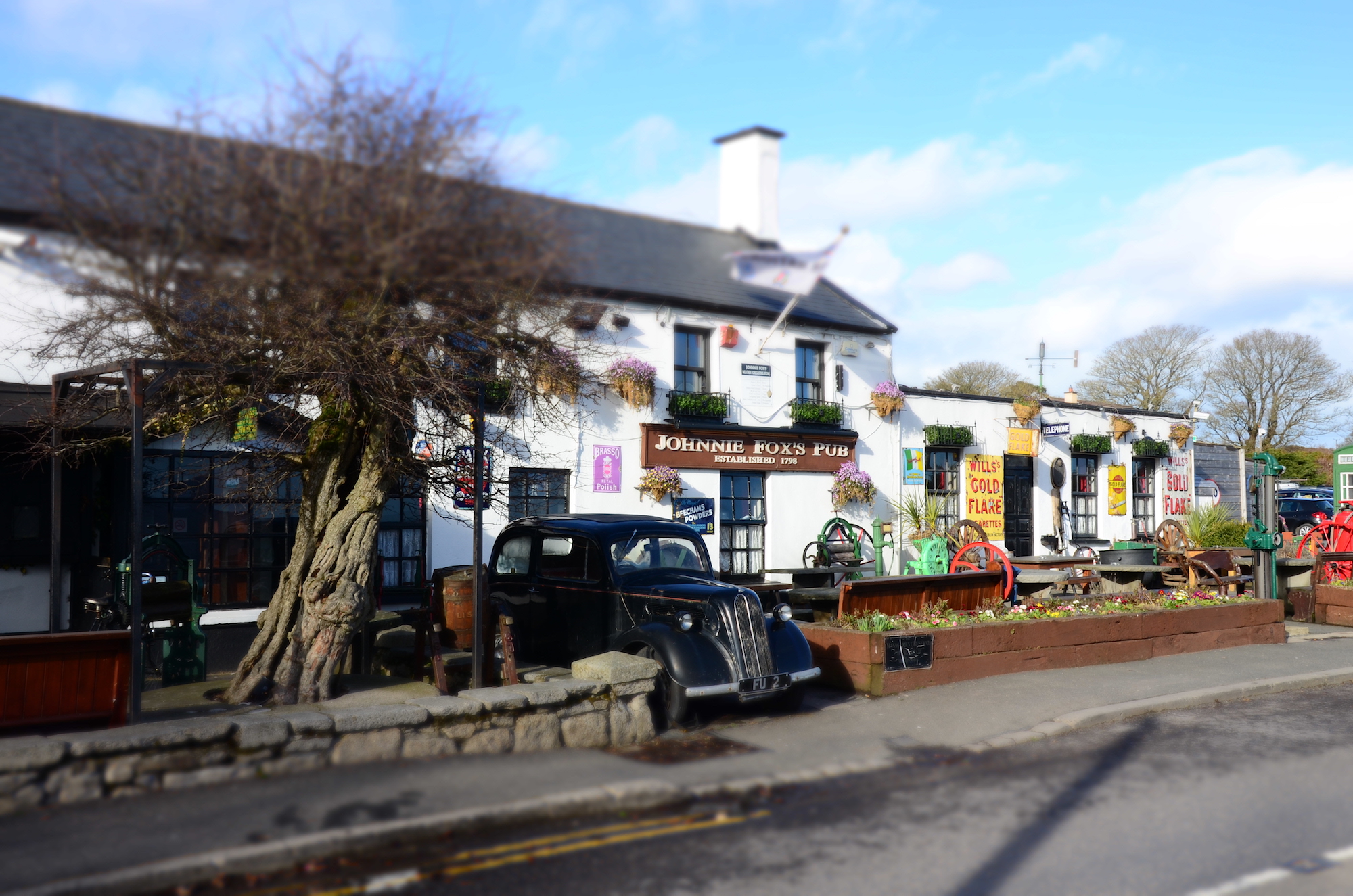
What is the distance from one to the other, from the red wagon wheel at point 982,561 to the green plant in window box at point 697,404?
455cm

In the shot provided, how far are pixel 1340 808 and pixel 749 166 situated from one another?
558 cm

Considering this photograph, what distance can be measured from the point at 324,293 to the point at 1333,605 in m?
16.4

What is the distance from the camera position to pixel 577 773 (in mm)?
6816

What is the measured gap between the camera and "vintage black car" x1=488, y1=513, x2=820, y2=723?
8.53 meters

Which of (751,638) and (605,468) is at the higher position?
(605,468)

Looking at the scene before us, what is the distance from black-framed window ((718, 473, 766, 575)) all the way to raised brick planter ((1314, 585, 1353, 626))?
8.74 metres

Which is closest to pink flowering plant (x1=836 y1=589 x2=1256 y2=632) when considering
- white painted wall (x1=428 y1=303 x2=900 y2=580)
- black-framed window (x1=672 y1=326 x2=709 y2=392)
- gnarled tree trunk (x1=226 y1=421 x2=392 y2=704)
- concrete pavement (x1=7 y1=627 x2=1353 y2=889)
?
concrete pavement (x1=7 y1=627 x2=1353 y2=889)

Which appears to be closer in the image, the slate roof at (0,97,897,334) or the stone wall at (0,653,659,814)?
the slate roof at (0,97,897,334)

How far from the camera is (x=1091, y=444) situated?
22875mm

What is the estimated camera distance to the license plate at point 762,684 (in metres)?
8.43

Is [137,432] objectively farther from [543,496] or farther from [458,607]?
[543,496]

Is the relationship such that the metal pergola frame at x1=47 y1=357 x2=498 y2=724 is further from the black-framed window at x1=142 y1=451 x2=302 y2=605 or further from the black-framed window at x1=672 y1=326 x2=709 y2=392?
the black-framed window at x1=672 y1=326 x2=709 y2=392

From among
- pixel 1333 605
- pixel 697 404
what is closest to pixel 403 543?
pixel 697 404

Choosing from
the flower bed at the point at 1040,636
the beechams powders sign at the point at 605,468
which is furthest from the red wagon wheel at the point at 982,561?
the beechams powders sign at the point at 605,468
